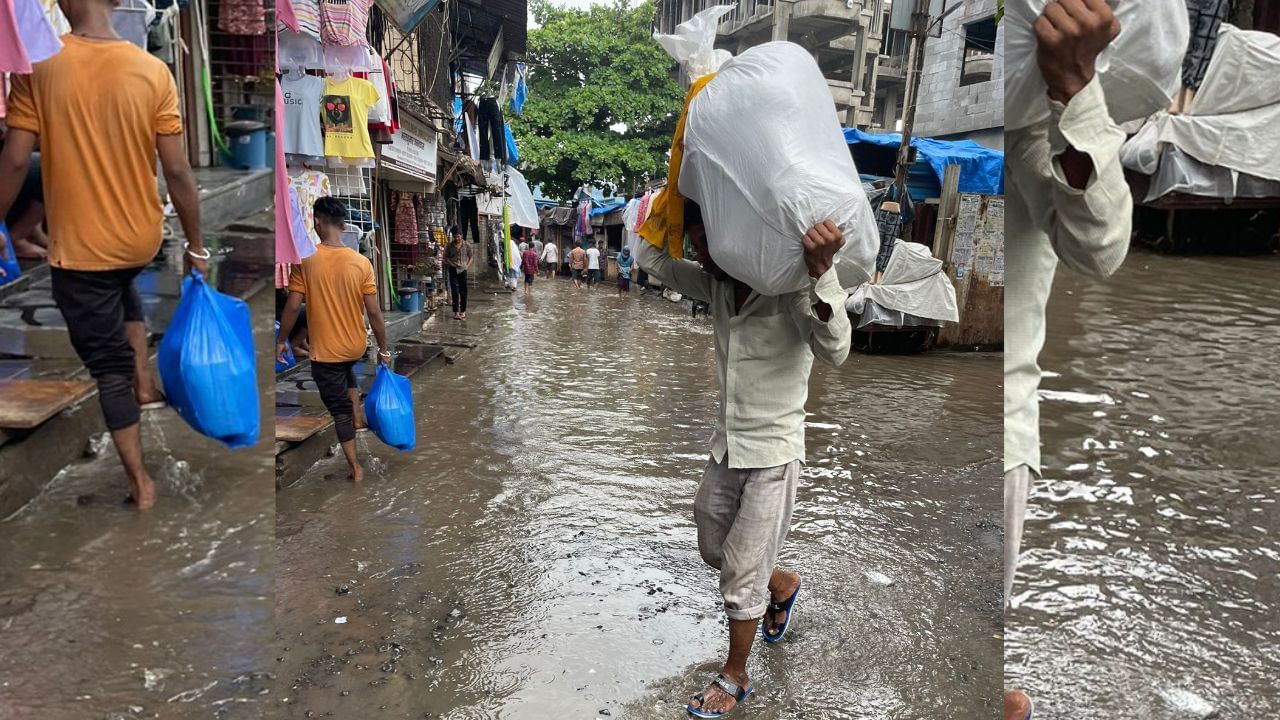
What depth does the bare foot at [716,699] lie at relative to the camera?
2.07m

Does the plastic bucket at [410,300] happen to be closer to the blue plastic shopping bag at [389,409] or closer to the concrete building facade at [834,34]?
the blue plastic shopping bag at [389,409]

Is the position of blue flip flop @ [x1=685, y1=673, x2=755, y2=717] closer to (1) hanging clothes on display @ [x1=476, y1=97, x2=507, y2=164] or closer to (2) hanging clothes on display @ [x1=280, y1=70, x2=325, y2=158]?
(2) hanging clothes on display @ [x1=280, y1=70, x2=325, y2=158]

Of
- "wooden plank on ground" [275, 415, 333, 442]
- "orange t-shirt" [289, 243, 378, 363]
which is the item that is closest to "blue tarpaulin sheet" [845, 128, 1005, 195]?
"orange t-shirt" [289, 243, 378, 363]

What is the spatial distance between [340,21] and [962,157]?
13.0 ft

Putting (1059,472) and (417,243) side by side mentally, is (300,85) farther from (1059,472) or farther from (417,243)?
(1059,472)

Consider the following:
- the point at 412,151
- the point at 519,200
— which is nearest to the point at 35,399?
the point at 412,151

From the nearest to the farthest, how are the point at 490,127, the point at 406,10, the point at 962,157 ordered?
the point at 962,157
the point at 406,10
the point at 490,127

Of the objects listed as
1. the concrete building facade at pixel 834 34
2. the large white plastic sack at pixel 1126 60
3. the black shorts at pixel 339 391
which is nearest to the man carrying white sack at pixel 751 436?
the concrete building facade at pixel 834 34

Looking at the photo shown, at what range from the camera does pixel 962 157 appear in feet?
8.02

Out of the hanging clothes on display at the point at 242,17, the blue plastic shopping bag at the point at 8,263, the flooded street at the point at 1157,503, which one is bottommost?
the flooded street at the point at 1157,503

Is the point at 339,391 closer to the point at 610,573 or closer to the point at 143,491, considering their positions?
the point at 610,573

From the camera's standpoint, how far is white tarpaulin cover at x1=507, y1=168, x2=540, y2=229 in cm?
1686

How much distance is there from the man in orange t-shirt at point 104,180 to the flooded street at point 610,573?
51.5 inches

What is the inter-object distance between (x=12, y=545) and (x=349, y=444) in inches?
106
